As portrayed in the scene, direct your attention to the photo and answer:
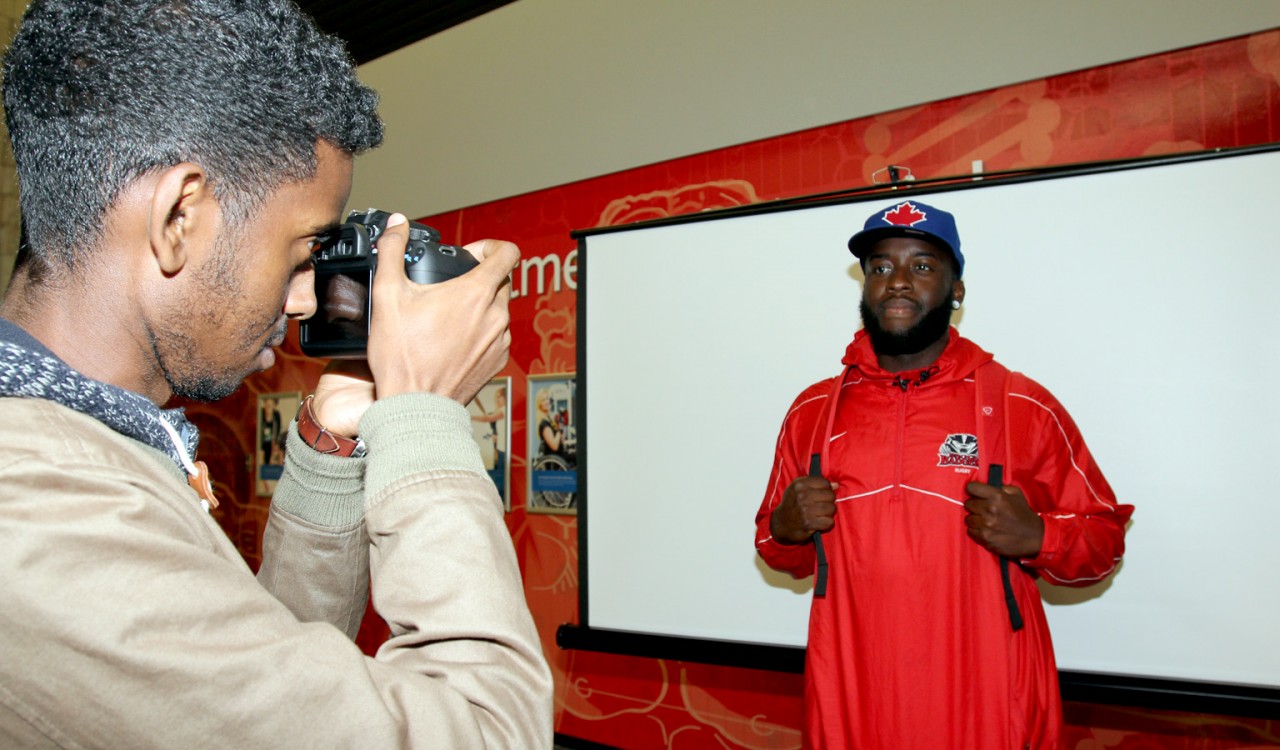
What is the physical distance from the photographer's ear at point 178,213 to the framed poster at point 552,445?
2.27 metres

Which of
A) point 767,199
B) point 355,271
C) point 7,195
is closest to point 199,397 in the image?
point 355,271

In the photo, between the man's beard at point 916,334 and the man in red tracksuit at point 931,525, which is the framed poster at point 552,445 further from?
the man's beard at point 916,334

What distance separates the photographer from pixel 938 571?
58.9 inches

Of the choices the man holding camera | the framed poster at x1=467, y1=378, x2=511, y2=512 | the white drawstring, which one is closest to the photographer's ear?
the man holding camera

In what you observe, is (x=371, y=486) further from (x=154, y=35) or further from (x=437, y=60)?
(x=437, y=60)

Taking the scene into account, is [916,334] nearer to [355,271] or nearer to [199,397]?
[355,271]

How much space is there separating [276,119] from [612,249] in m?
1.81

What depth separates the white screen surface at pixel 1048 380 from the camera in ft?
5.36

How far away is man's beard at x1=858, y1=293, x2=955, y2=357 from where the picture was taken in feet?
5.42

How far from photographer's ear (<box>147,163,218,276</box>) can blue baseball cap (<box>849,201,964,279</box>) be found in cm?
138

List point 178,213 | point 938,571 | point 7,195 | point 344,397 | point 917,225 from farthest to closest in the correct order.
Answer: point 7,195
point 917,225
point 938,571
point 344,397
point 178,213

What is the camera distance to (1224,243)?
166 cm

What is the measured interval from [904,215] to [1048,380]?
0.50 meters

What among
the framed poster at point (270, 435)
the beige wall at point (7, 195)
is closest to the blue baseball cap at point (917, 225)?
the framed poster at point (270, 435)
